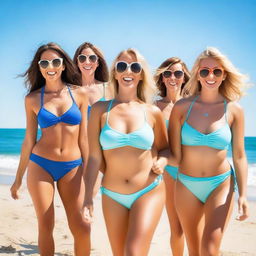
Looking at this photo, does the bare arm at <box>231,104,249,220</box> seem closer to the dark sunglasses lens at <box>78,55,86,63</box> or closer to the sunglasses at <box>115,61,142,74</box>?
the sunglasses at <box>115,61,142,74</box>

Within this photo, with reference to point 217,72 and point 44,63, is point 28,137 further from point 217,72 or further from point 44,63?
point 217,72

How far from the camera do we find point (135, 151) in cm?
336

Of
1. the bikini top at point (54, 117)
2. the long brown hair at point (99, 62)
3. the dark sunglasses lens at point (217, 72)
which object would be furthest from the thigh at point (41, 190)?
the long brown hair at point (99, 62)

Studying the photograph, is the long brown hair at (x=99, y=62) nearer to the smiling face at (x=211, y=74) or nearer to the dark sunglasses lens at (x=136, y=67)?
the smiling face at (x=211, y=74)

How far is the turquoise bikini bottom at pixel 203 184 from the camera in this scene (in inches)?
148

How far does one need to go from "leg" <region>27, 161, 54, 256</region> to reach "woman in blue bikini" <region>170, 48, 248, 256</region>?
136 centimetres

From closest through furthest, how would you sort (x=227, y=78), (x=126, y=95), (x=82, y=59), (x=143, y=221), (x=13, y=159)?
(x=143, y=221) < (x=126, y=95) < (x=227, y=78) < (x=82, y=59) < (x=13, y=159)

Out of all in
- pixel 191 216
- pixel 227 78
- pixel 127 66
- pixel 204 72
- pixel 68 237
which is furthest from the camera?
pixel 68 237

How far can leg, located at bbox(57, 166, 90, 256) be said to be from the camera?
169 inches

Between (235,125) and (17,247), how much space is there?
458cm

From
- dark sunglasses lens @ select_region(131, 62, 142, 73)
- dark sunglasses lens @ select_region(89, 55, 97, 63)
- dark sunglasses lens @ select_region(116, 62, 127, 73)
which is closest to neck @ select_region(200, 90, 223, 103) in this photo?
dark sunglasses lens @ select_region(131, 62, 142, 73)

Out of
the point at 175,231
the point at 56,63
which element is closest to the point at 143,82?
the point at 56,63

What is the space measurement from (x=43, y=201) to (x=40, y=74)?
1.53 metres

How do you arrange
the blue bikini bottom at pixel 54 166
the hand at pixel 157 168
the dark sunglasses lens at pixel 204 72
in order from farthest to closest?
1. the blue bikini bottom at pixel 54 166
2. the dark sunglasses lens at pixel 204 72
3. the hand at pixel 157 168
